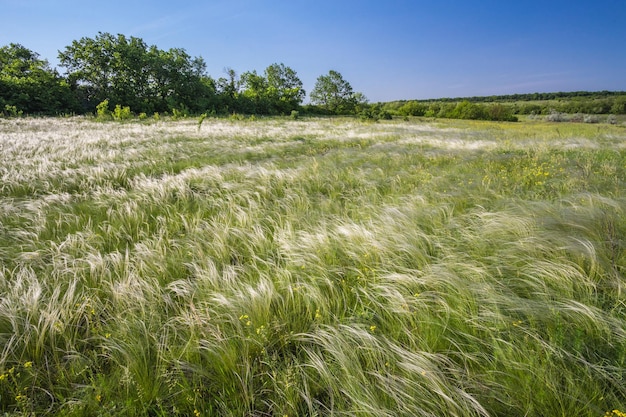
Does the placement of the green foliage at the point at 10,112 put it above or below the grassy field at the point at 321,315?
above

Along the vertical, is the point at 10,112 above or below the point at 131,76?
below

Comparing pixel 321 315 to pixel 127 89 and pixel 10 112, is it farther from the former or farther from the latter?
pixel 127 89

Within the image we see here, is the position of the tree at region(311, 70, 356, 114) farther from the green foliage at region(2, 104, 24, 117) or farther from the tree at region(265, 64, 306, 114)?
the green foliage at region(2, 104, 24, 117)

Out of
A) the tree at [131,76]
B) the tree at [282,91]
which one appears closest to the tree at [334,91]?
the tree at [282,91]

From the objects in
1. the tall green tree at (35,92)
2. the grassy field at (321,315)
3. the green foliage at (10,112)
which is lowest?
the grassy field at (321,315)

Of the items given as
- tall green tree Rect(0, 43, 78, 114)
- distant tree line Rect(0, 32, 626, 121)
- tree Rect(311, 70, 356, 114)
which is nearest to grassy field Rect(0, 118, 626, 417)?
distant tree line Rect(0, 32, 626, 121)

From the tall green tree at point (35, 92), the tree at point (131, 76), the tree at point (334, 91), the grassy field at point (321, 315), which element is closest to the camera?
→ the grassy field at point (321, 315)

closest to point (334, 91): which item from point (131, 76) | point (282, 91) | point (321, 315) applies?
point (282, 91)

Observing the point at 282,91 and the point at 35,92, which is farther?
the point at 282,91

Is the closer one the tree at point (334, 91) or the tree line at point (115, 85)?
the tree line at point (115, 85)

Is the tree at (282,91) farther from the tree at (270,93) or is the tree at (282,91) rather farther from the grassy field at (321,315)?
the grassy field at (321,315)

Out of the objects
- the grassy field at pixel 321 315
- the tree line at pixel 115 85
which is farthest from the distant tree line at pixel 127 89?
the grassy field at pixel 321 315

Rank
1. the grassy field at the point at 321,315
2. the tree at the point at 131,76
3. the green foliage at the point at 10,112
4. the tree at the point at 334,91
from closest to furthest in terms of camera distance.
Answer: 1. the grassy field at the point at 321,315
2. the green foliage at the point at 10,112
3. the tree at the point at 131,76
4. the tree at the point at 334,91

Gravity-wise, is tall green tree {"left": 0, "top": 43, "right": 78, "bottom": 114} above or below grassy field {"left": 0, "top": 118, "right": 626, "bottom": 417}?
above
